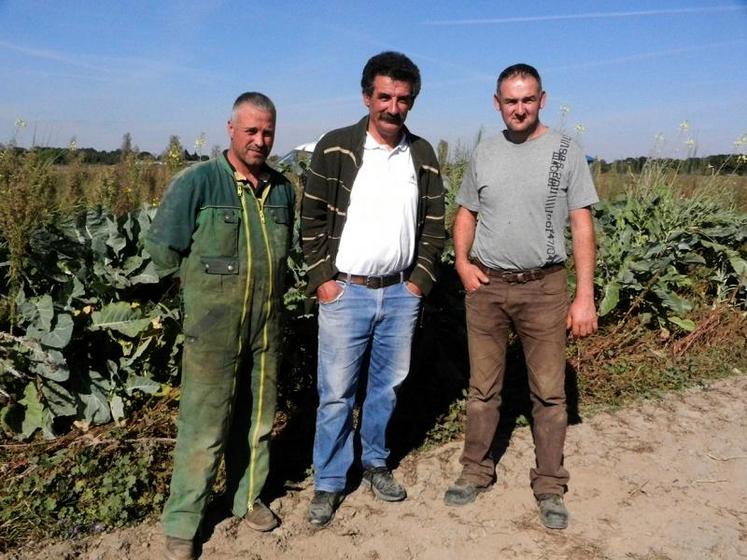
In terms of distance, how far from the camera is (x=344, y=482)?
3498mm

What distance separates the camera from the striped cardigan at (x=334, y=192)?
3172 mm

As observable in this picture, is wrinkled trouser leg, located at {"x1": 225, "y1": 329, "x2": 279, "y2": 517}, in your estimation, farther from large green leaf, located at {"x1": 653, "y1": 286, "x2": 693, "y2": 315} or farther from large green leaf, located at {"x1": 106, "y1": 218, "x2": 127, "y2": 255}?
large green leaf, located at {"x1": 653, "y1": 286, "x2": 693, "y2": 315}

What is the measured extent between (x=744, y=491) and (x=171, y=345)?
12.0 feet

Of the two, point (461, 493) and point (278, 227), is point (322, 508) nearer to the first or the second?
point (461, 493)

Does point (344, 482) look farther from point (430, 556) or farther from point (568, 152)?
point (568, 152)

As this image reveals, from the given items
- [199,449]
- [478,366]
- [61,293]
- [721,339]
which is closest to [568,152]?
[478,366]

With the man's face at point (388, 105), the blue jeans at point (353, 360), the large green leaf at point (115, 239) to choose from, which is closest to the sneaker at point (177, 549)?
the blue jeans at point (353, 360)

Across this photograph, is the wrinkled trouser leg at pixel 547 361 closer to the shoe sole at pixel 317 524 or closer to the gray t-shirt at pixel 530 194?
the gray t-shirt at pixel 530 194

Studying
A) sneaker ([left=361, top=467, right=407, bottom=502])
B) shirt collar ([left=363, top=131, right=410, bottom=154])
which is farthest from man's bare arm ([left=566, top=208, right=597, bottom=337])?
sneaker ([left=361, top=467, right=407, bottom=502])

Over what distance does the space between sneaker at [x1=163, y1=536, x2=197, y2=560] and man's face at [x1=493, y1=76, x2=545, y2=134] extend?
2596mm

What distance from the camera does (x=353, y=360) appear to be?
3.29 metres

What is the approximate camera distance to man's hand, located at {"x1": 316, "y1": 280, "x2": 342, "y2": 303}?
3213 millimetres

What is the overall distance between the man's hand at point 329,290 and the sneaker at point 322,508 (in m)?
1.09

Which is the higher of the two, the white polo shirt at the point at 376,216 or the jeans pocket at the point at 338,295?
the white polo shirt at the point at 376,216
